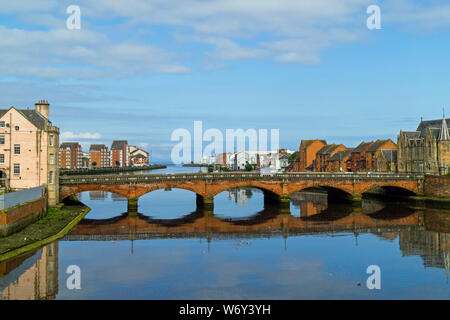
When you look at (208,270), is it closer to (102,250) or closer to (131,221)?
(102,250)

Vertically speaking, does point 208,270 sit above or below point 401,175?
below

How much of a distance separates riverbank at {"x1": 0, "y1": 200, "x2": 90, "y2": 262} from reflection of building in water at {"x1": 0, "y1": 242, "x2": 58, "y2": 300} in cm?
126

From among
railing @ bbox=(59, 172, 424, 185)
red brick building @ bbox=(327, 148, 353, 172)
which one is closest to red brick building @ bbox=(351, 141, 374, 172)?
red brick building @ bbox=(327, 148, 353, 172)

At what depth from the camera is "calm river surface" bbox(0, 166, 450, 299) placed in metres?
33.9

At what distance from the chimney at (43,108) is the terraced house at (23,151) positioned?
5373 mm

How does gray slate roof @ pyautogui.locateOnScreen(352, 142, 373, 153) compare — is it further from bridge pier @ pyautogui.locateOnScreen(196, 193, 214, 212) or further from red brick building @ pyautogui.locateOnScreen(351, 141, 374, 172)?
bridge pier @ pyautogui.locateOnScreen(196, 193, 214, 212)

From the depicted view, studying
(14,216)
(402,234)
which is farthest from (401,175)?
(14,216)

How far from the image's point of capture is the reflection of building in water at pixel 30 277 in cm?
3212

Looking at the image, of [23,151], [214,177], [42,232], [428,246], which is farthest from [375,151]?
[42,232]

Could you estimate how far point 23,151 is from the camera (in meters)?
67.3

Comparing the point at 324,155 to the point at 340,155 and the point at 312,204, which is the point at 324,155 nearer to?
the point at 340,155

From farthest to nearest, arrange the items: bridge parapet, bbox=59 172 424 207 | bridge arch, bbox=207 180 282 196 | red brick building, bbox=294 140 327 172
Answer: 1. red brick building, bbox=294 140 327 172
2. bridge arch, bbox=207 180 282 196
3. bridge parapet, bbox=59 172 424 207
